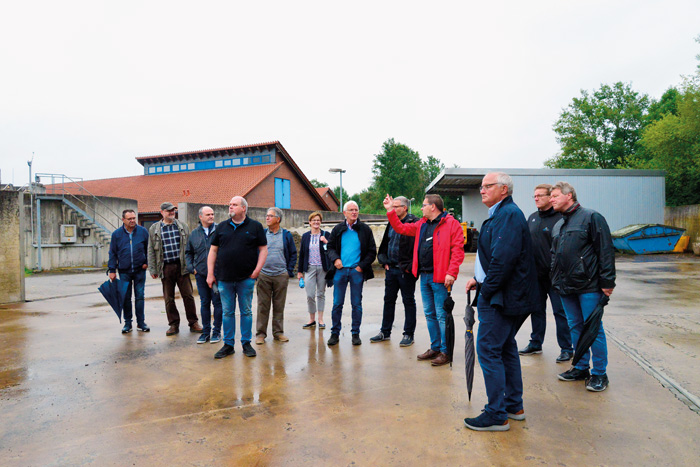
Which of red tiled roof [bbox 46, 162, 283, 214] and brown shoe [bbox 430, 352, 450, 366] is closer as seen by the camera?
brown shoe [bbox 430, 352, 450, 366]

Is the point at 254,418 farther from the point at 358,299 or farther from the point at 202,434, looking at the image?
the point at 358,299

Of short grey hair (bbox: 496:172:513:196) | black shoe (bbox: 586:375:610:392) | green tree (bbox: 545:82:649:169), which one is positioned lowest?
black shoe (bbox: 586:375:610:392)

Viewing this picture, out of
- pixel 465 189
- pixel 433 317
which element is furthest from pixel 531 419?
pixel 465 189

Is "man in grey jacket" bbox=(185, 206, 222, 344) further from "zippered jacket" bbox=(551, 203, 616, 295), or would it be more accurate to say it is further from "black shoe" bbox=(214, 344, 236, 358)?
"zippered jacket" bbox=(551, 203, 616, 295)

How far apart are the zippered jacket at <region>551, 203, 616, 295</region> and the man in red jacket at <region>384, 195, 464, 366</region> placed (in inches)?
38.3

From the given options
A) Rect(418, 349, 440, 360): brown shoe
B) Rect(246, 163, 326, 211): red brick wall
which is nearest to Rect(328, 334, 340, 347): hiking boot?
Rect(418, 349, 440, 360): brown shoe

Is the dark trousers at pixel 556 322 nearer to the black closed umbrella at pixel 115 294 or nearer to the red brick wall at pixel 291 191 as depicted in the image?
the black closed umbrella at pixel 115 294

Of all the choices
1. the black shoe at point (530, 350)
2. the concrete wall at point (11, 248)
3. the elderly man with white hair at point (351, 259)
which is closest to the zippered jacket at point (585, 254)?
the black shoe at point (530, 350)

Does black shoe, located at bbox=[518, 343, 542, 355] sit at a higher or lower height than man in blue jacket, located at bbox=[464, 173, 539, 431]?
lower

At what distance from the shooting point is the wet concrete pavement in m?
2.95

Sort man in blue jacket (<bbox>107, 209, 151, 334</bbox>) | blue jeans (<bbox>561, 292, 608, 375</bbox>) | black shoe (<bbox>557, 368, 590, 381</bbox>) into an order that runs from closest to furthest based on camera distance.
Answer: blue jeans (<bbox>561, 292, 608, 375</bbox>), black shoe (<bbox>557, 368, 590, 381</bbox>), man in blue jacket (<bbox>107, 209, 151, 334</bbox>)

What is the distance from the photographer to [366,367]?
4.77 meters

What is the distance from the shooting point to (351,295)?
585cm

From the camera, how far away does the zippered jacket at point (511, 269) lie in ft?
10.5
